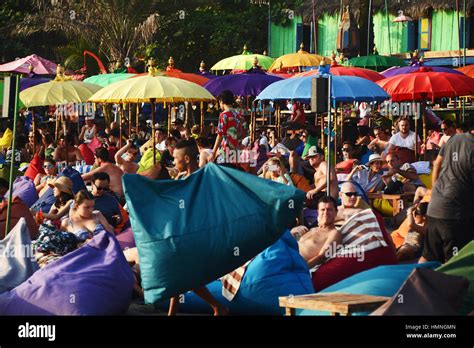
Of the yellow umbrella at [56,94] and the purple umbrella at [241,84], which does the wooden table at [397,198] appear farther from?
the yellow umbrella at [56,94]

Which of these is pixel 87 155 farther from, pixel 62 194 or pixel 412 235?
pixel 412 235

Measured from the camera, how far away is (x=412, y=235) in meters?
12.0

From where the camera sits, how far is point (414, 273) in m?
7.00

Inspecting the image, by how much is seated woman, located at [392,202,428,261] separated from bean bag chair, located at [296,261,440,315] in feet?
9.10

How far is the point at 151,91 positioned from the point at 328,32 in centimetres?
2144

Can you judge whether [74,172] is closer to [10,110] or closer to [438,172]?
[10,110]

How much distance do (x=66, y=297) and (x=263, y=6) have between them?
99.4ft

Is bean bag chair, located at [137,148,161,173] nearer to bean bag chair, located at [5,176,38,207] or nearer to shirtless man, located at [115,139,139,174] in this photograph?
shirtless man, located at [115,139,139,174]

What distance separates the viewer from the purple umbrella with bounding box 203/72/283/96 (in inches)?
849

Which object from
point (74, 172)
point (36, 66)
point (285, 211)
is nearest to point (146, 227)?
point (285, 211)

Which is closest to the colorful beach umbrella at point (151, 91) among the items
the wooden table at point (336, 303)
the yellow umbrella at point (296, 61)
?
the yellow umbrella at point (296, 61)

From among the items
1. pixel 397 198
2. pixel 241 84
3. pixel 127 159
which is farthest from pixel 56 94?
pixel 397 198

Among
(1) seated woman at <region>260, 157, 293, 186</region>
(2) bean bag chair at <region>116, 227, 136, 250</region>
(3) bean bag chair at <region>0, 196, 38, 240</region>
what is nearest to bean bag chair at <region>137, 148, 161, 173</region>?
(1) seated woman at <region>260, 157, 293, 186</region>
